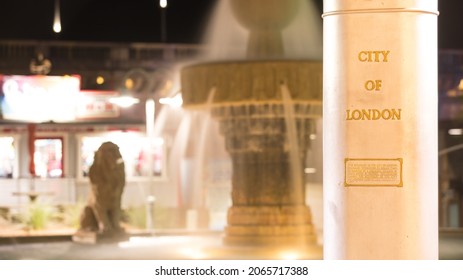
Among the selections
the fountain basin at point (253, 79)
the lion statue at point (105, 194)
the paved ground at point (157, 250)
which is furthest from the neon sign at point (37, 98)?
the fountain basin at point (253, 79)

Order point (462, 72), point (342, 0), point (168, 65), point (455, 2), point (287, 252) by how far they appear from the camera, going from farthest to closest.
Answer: point (168, 65)
point (462, 72)
point (455, 2)
point (287, 252)
point (342, 0)

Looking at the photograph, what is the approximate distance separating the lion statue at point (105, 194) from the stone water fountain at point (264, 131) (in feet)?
4.98

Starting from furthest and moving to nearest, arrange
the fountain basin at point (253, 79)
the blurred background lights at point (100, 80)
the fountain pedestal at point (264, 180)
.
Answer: the blurred background lights at point (100, 80) < the fountain pedestal at point (264, 180) < the fountain basin at point (253, 79)

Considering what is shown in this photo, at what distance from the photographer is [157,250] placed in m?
12.9

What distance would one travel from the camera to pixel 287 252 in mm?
12117

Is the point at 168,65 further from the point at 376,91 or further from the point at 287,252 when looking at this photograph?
the point at 376,91

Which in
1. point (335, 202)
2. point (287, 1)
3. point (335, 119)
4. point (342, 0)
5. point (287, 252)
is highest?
point (287, 1)

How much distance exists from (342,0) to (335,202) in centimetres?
89

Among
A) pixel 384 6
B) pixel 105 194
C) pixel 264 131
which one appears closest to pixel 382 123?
pixel 384 6

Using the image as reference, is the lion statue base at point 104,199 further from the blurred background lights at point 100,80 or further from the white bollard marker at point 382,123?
the blurred background lights at point 100,80

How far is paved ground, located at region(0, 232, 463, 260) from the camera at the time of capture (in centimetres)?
1185

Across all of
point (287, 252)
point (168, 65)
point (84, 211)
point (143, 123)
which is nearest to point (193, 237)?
point (84, 211)

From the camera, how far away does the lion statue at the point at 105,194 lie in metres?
14.0

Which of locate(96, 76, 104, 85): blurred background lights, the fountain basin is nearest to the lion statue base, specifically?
the fountain basin
